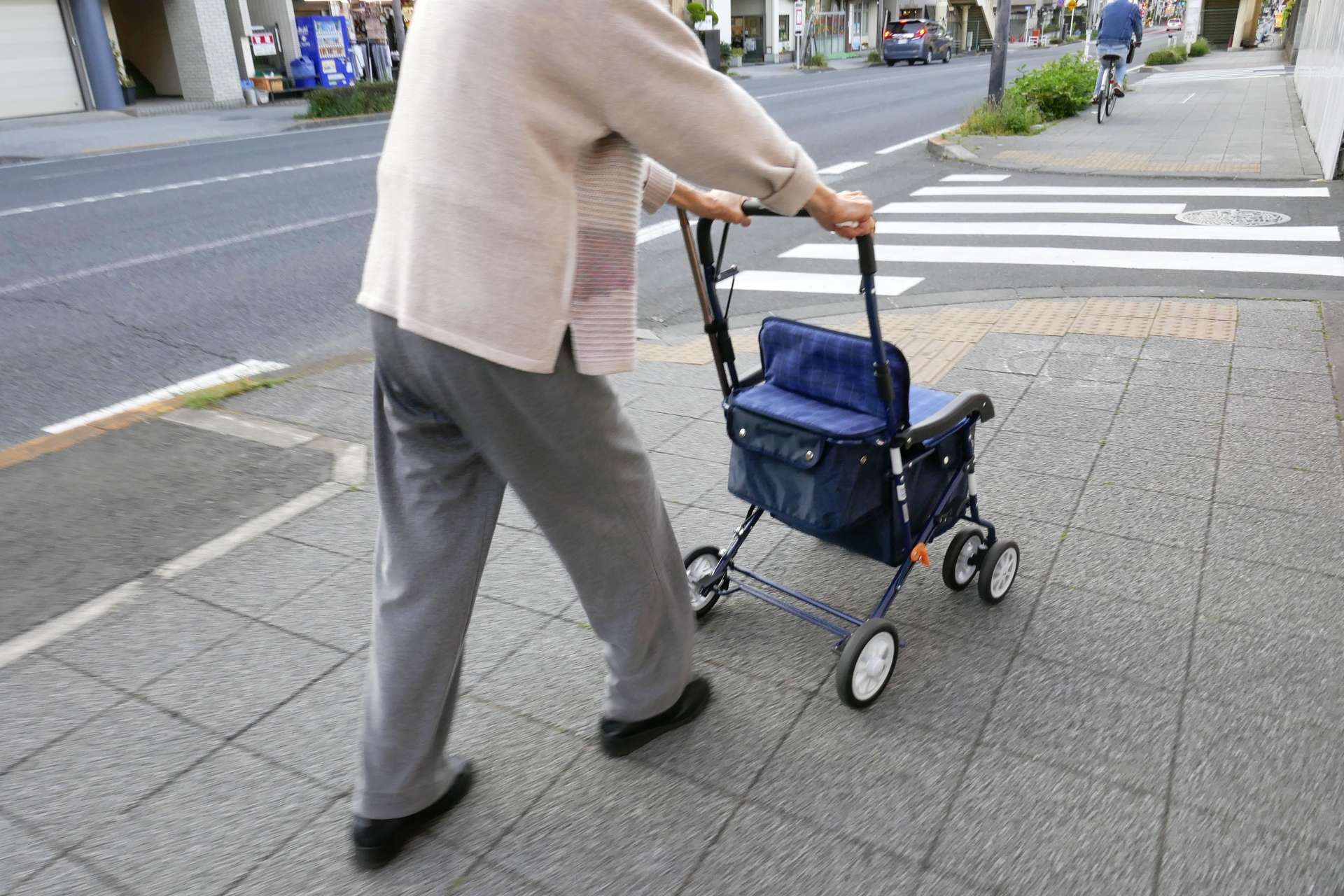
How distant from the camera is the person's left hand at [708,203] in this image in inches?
95.5

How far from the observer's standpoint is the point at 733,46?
149 ft

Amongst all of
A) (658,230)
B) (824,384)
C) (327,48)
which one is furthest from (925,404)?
(327,48)

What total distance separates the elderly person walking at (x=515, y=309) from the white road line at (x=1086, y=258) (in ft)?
20.5

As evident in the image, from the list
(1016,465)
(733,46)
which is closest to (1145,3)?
(733,46)

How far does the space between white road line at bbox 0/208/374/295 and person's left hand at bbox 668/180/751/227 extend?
7.10m

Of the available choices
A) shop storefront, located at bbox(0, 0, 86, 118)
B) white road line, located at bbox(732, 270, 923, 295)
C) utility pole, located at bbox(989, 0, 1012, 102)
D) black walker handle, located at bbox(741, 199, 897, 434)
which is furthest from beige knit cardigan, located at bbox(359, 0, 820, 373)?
shop storefront, located at bbox(0, 0, 86, 118)

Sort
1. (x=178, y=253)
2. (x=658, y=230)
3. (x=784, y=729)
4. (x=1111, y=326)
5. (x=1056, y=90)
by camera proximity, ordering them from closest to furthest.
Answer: (x=784, y=729) < (x=1111, y=326) < (x=178, y=253) < (x=658, y=230) < (x=1056, y=90)

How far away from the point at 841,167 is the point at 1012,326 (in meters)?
7.45

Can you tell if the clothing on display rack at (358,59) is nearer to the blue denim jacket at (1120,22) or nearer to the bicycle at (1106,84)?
the blue denim jacket at (1120,22)

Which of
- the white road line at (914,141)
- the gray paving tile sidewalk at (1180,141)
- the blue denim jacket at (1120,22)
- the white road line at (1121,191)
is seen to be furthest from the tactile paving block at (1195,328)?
the blue denim jacket at (1120,22)

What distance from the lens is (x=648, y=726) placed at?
2.44 m

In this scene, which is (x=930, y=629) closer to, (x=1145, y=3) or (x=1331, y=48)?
(x=1331, y=48)

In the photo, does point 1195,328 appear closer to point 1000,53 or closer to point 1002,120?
point 1002,120

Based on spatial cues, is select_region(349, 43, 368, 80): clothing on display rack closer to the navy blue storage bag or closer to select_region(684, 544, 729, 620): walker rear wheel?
select_region(684, 544, 729, 620): walker rear wheel
